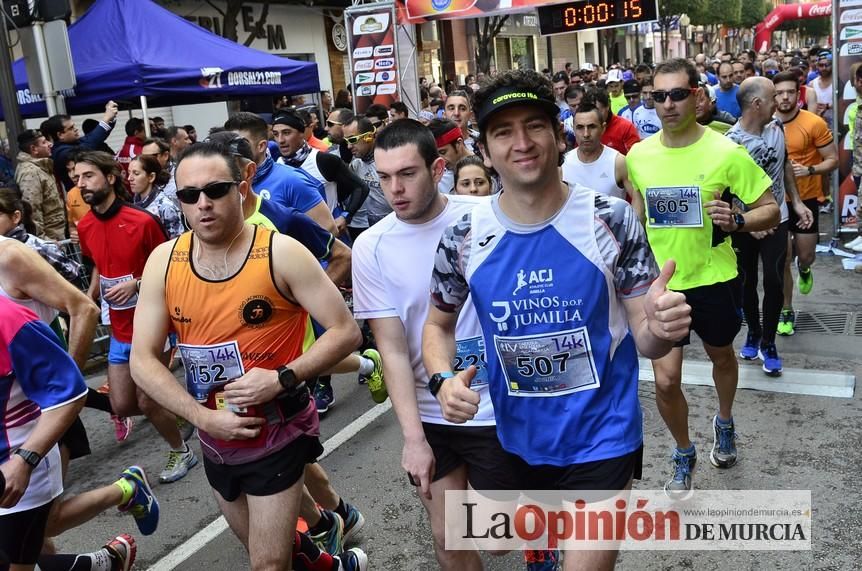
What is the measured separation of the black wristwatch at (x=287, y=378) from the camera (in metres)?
3.03

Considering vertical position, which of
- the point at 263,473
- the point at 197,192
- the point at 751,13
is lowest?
the point at 263,473

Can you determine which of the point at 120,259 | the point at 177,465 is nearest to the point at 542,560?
the point at 177,465

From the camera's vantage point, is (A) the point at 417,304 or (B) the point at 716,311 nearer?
(A) the point at 417,304

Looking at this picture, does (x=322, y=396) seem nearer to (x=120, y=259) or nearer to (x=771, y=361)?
(x=120, y=259)

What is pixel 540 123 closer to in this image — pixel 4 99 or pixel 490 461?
pixel 490 461

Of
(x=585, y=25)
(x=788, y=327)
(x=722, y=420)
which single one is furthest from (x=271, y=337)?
(x=585, y=25)

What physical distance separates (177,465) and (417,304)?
2.85m

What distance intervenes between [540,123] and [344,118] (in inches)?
264

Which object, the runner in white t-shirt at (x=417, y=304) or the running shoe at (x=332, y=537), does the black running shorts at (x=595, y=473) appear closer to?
the runner in white t-shirt at (x=417, y=304)

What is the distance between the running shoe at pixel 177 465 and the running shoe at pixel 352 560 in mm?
1891

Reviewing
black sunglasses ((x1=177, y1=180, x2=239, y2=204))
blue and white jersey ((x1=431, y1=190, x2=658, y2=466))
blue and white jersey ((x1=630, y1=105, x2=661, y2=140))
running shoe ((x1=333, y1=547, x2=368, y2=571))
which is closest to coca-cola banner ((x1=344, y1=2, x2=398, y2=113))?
blue and white jersey ((x1=630, y1=105, x2=661, y2=140))

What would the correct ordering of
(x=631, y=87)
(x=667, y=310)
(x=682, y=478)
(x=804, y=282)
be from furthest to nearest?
(x=631, y=87) → (x=804, y=282) → (x=682, y=478) → (x=667, y=310)

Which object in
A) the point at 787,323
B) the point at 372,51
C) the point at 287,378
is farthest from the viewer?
the point at 372,51

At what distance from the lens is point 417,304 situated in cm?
324
